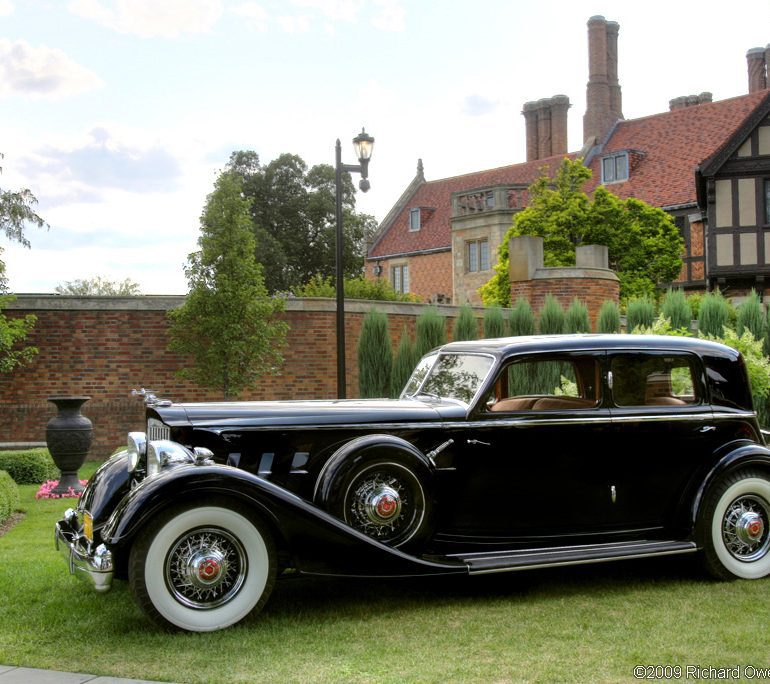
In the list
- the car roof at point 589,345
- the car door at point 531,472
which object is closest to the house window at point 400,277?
the car roof at point 589,345

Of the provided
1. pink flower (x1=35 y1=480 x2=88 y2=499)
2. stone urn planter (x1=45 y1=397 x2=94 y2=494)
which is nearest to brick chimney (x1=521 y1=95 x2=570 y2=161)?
stone urn planter (x1=45 y1=397 x2=94 y2=494)

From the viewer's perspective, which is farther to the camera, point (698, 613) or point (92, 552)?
point (698, 613)

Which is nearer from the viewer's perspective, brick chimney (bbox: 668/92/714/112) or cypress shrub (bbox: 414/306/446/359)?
cypress shrub (bbox: 414/306/446/359)

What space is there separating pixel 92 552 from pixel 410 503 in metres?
1.89

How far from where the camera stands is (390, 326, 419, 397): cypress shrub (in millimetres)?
16391

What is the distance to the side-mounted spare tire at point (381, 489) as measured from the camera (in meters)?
5.43

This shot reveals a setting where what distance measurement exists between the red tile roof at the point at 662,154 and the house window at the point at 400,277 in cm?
102

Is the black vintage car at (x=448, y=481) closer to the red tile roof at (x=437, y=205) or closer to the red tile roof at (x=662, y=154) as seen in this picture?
the red tile roof at (x=662, y=154)

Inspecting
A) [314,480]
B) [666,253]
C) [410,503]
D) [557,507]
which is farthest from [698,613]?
[666,253]

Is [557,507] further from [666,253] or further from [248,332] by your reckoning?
[666,253]

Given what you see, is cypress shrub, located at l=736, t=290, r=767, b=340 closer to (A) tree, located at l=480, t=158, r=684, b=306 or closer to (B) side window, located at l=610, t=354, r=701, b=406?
(B) side window, located at l=610, t=354, r=701, b=406

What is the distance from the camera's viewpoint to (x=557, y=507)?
5.98m

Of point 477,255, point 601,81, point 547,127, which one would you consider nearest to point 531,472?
point 477,255

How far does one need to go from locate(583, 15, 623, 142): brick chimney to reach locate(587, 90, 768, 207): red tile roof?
2.48m
